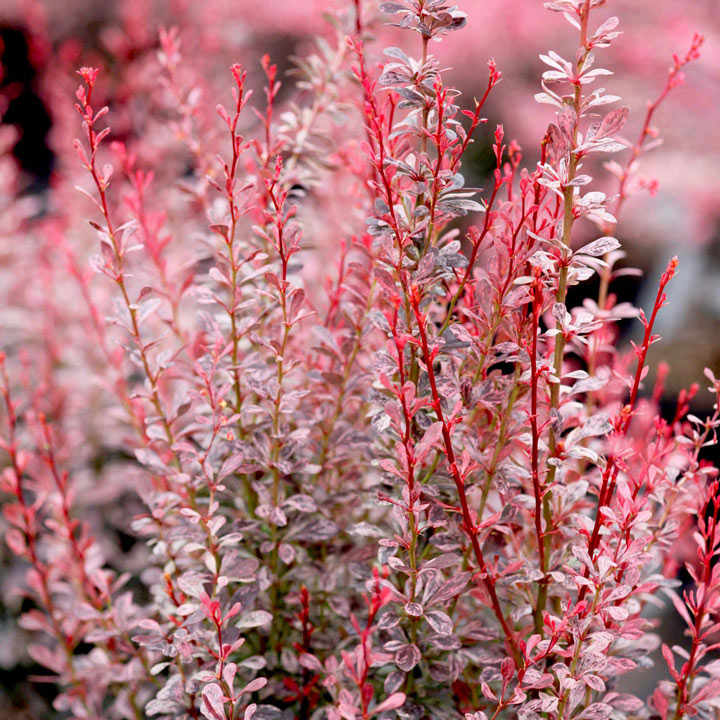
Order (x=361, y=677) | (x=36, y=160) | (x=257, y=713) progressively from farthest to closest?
(x=36, y=160) → (x=257, y=713) → (x=361, y=677)

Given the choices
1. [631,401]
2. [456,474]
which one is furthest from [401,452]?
[631,401]

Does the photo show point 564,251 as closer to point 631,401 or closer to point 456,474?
point 631,401

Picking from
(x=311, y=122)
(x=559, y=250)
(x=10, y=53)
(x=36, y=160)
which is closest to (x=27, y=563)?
(x=311, y=122)

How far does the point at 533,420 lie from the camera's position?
799 millimetres

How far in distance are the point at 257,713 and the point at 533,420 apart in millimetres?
546

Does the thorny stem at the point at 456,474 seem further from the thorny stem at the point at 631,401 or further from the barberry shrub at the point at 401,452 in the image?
the thorny stem at the point at 631,401

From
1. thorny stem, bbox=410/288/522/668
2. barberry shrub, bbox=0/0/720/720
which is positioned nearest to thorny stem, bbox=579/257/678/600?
barberry shrub, bbox=0/0/720/720

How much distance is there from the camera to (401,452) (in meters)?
0.82

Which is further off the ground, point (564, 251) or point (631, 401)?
point (564, 251)

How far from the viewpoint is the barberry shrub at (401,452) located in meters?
0.83

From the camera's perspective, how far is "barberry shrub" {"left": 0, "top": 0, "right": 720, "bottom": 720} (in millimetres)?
830

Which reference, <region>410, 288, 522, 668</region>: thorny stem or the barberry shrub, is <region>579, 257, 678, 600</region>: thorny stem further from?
<region>410, 288, 522, 668</region>: thorny stem

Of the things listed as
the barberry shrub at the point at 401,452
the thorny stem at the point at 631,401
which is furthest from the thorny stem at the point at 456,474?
the thorny stem at the point at 631,401

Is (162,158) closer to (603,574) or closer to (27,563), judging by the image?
(27,563)
